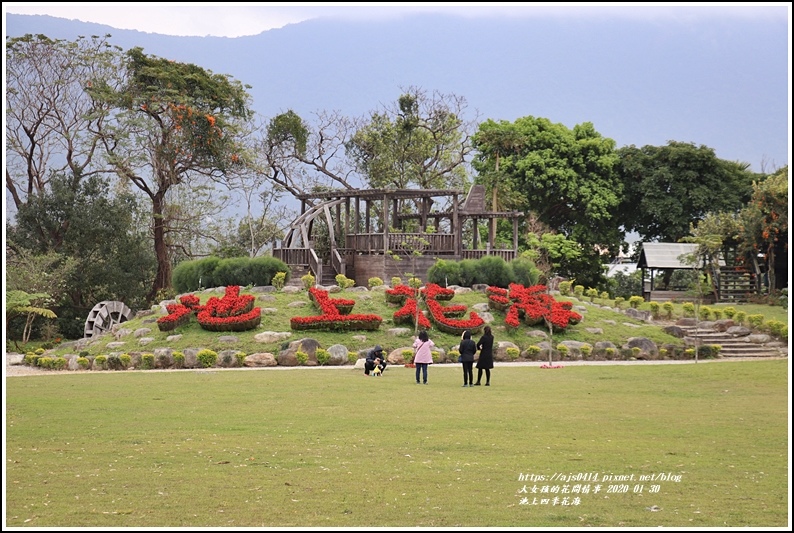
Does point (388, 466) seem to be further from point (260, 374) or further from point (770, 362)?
point (770, 362)

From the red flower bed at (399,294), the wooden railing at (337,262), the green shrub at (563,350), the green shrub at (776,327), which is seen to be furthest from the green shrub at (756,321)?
the wooden railing at (337,262)

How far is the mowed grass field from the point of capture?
781 centimetres

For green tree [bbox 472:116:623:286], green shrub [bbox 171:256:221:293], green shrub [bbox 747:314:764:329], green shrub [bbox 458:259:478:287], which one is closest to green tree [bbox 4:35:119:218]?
green shrub [bbox 171:256:221:293]

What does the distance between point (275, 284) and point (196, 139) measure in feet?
32.4

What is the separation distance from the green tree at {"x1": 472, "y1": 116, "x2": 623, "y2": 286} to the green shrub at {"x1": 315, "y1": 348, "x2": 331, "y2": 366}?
2144cm

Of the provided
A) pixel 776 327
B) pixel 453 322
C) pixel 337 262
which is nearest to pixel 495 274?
pixel 453 322

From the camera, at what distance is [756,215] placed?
3631 centimetres

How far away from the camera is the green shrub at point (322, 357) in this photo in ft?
72.4

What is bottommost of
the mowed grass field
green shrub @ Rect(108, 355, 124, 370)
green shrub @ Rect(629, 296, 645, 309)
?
green shrub @ Rect(108, 355, 124, 370)

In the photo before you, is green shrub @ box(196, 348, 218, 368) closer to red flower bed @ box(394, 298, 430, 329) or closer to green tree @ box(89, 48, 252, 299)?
red flower bed @ box(394, 298, 430, 329)

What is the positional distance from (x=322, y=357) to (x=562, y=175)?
81.7ft

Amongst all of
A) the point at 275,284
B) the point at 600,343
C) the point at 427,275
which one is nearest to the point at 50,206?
the point at 275,284

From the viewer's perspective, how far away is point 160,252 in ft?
119

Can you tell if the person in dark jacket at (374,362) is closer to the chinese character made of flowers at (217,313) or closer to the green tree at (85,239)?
the chinese character made of flowers at (217,313)
